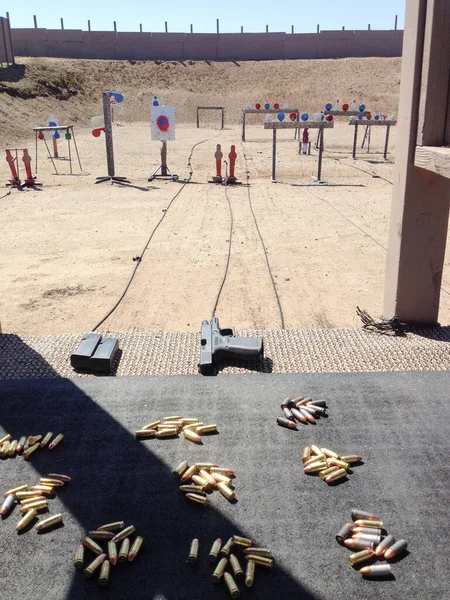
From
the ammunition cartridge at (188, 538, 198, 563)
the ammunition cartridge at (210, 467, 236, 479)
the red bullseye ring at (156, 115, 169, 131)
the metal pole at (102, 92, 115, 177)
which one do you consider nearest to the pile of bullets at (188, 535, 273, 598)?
the ammunition cartridge at (188, 538, 198, 563)

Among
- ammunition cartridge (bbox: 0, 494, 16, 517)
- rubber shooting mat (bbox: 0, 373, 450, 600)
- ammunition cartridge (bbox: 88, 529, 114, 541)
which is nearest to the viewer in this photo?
rubber shooting mat (bbox: 0, 373, 450, 600)

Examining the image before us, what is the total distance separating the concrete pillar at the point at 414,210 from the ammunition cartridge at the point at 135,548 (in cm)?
346

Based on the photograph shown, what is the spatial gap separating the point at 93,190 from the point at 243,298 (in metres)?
9.35

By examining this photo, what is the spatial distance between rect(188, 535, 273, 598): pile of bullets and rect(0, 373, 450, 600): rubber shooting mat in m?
0.04

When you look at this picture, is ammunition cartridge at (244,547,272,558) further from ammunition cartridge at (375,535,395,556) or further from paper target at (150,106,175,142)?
paper target at (150,106,175,142)

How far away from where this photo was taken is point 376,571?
8.66 feet

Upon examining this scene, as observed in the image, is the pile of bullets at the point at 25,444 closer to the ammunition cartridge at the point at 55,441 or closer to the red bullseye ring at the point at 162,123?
the ammunition cartridge at the point at 55,441

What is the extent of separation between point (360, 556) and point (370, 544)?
3.2 inches

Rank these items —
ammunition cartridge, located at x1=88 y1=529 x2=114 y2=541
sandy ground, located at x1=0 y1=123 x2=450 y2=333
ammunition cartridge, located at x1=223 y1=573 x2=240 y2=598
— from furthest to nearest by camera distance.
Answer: sandy ground, located at x1=0 y1=123 x2=450 y2=333, ammunition cartridge, located at x1=88 y1=529 x2=114 y2=541, ammunition cartridge, located at x1=223 y1=573 x2=240 y2=598

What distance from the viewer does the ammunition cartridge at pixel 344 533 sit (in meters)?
2.83

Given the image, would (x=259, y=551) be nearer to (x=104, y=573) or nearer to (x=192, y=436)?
(x=104, y=573)

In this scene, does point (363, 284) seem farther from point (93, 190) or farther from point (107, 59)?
point (107, 59)

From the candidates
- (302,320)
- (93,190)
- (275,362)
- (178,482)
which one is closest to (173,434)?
(178,482)

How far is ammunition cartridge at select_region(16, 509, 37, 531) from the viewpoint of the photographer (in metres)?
2.95
